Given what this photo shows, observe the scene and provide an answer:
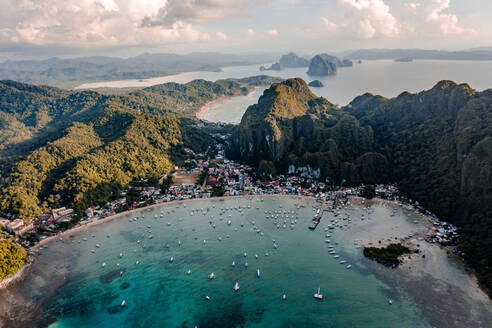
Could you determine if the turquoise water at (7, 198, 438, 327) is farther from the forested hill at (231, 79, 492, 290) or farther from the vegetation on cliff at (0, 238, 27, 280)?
the forested hill at (231, 79, 492, 290)

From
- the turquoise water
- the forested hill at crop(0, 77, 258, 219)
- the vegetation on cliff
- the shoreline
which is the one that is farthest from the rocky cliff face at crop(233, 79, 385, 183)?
the vegetation on cliff

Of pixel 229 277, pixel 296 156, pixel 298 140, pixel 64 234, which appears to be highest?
pixel 298 140

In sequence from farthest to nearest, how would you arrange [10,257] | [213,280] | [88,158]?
[88,158] → [10,257] → [213,280]

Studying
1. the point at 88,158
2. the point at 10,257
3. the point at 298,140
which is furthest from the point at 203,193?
the point at 10,257

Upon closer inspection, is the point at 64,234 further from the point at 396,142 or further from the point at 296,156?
the point at 396,142

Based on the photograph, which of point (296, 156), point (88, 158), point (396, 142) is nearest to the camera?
point (88, 158)
